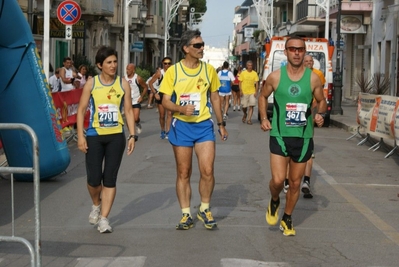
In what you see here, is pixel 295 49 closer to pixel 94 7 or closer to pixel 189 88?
pixel 189 88

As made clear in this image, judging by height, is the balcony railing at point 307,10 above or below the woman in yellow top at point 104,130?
above

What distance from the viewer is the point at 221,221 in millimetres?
9477

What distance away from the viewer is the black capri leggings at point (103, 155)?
349 inches

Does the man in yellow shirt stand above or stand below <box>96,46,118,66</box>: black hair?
below

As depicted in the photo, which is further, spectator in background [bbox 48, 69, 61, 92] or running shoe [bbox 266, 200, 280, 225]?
spectator in background [bbox 48, 69, 61, 92]

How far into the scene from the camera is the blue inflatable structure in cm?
1231

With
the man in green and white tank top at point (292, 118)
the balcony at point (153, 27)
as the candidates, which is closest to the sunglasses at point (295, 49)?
the man in green and white tank top at point (292, 118)

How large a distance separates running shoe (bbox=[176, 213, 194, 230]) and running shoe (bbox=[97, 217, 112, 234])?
700 millimetres

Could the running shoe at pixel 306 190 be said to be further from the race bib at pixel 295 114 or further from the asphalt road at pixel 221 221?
the race bib at pixel 295 114

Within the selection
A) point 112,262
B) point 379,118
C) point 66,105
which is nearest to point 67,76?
point 66,105

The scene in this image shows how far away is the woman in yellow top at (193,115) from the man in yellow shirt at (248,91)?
17292mm

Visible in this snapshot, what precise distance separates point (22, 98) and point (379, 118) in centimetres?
847

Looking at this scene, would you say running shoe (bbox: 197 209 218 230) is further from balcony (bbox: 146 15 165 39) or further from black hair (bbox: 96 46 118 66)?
balcony (bbox: 146 15 165 39)

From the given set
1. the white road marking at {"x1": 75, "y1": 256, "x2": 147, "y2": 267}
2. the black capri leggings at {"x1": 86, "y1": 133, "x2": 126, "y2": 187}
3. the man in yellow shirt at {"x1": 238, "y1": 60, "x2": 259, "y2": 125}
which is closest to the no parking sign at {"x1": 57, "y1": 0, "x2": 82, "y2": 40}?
the man in yellow shirt at {"x1": 238, "y1": 60, "x2": 259, "y2": 125}
